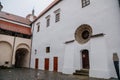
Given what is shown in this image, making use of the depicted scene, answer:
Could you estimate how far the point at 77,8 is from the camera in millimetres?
13133

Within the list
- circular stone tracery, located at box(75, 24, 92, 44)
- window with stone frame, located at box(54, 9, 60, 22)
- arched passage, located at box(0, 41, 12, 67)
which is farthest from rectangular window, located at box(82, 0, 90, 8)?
arched passage, located at box(0, 41, 12, 67)

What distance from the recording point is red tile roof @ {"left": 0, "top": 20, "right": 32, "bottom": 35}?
20.4 m

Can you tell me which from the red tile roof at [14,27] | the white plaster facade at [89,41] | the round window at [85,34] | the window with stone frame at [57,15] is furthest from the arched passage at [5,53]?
the round window at [85,34]

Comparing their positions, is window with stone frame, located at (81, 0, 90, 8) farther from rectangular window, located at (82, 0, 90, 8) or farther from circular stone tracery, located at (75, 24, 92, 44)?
circular stone tracery, located at (75, 24, 92, 44)

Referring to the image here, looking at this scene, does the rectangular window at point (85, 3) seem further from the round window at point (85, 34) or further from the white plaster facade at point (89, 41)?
the round window at point (85, 34)

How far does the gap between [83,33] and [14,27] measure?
1483cm

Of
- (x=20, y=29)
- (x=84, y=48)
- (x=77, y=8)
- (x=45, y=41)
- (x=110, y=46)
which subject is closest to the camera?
(x=110, y=46)

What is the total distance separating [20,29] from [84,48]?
50.3 ft

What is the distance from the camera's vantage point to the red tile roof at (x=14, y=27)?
802 inches

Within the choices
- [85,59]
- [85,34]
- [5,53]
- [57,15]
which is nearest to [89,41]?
[85,34]

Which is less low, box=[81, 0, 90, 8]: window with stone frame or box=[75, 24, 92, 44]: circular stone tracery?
box=[81, 0, 90, 8]: window with stone frame

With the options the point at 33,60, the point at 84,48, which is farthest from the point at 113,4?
the point at 33,60

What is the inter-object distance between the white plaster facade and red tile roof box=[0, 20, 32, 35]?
552cm

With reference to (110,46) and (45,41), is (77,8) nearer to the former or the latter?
(110,46)
